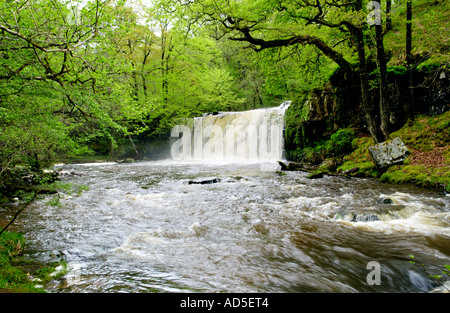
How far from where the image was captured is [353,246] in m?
4.17

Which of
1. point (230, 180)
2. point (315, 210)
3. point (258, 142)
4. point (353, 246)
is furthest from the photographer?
point (258, 142)

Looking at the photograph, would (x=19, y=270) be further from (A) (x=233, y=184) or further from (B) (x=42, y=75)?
(A) (x=233, y=184)

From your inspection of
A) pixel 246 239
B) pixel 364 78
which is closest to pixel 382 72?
pixel 364 78

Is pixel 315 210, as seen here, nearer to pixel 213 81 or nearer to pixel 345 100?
pixel 345 100

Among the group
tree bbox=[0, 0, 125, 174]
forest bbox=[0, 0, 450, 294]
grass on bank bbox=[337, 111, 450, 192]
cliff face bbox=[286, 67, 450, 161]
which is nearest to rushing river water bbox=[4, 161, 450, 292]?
forest bbox=[0, 0, 450, 294]

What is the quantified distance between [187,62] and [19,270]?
71.0ft

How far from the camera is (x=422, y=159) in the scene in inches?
337

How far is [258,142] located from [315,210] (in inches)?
480

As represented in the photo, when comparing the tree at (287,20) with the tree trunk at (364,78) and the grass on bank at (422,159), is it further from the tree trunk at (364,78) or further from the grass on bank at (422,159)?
the grass on bank at (422,159)

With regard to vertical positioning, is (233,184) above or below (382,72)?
below

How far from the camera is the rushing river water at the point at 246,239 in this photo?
3.13m

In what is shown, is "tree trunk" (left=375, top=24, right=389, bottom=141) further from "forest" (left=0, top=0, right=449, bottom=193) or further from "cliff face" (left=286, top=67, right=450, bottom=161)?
"cliff face" (left=286, top=67, right=450, bottom=161)

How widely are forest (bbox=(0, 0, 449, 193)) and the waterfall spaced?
1559 millimetres
